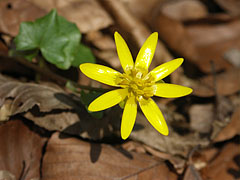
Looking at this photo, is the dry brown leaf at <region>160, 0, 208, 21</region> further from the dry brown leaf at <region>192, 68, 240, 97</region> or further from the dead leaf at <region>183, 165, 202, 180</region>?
the dead leaf at <region>183, 165, 202, 180</region>

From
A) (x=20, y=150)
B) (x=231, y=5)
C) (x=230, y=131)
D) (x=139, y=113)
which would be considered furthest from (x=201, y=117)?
(x=231, y=5)

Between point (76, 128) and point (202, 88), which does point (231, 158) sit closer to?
point (202, 88)

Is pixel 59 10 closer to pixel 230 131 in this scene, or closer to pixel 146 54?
pixel 146 54

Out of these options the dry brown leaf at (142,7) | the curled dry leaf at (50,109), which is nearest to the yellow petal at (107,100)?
the curled dry leaf at (50,109)

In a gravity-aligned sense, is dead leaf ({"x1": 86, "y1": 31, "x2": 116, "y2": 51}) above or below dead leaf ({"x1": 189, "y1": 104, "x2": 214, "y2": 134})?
above

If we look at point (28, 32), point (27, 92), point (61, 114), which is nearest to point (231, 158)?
point (61, 114)

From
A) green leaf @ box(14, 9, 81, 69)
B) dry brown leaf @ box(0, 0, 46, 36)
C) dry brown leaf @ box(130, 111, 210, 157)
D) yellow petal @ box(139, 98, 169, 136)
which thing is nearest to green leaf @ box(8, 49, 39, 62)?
green leaf @ box(14, 9, 81, 69)
